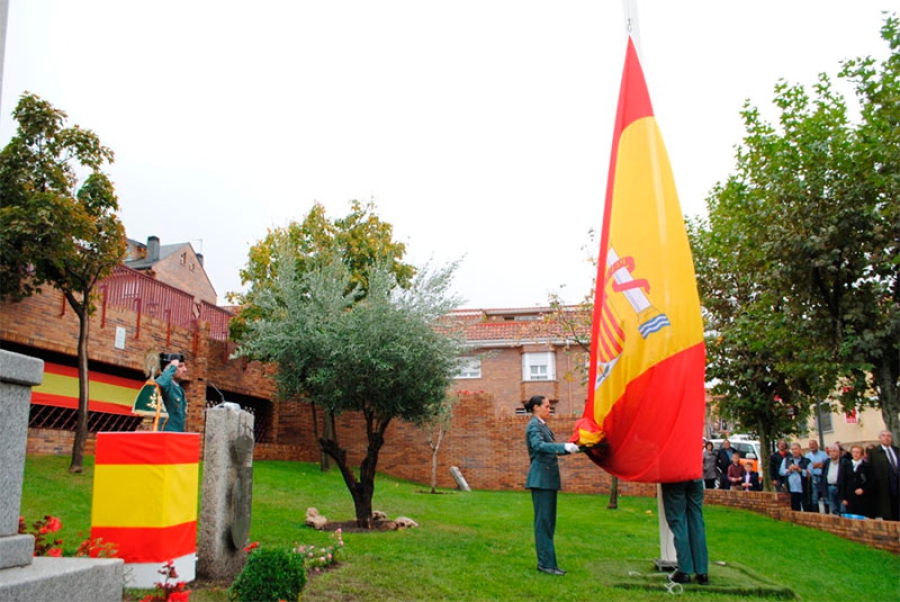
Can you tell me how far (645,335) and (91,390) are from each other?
1580cm

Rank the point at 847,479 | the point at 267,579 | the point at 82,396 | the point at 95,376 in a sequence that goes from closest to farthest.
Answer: the point at 267,579, the point at 847,479, the point at 82,396, the point at 95,376

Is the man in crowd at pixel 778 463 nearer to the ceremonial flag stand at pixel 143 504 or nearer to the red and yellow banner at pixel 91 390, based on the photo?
the ceremonial flag stand at pixel 143 504

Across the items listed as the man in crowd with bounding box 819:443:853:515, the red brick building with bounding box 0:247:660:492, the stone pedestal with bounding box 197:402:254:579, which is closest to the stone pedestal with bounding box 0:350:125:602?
the stone pedestal with bounding box 197:402:254:579

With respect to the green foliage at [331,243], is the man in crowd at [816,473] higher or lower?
lower

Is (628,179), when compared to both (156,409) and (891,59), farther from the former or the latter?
(891,59)

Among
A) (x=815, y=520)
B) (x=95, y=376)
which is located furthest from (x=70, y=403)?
(x=815, y=520)

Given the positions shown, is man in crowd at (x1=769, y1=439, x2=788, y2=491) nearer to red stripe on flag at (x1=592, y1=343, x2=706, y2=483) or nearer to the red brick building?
the red brick building

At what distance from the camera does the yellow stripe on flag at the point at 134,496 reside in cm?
635

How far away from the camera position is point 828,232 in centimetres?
1301

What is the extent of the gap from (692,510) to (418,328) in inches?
205

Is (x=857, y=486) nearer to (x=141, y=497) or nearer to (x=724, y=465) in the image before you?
(x=724, y=465)

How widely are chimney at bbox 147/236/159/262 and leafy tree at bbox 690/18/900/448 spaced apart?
4269cm

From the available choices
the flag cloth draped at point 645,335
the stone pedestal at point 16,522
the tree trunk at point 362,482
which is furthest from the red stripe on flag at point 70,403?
the stone pedestal at point 16,522

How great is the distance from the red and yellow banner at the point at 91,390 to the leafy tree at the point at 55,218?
8.25 feet
